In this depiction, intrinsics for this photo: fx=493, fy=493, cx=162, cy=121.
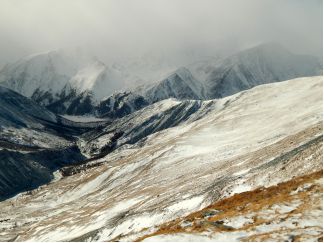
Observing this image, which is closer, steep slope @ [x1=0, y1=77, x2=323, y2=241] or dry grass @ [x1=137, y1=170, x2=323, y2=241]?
dry grass @ [x1=137, y1=170, x2=323, y2=241]

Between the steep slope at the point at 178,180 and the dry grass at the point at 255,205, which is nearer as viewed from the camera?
the dry grass at the point at 255,205

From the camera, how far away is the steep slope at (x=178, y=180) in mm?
66363

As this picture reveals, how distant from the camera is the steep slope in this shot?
66.4 meters

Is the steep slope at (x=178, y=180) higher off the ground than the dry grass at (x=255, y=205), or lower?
lower

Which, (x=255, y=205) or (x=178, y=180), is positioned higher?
(x=255, y=205)

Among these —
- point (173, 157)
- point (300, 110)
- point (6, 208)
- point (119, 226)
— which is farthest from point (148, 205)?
point (6, 208)

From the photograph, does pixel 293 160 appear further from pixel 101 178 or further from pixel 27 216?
pixel 101 178

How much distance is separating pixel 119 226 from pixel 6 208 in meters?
130

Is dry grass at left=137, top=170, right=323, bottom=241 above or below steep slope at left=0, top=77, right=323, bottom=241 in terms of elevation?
above

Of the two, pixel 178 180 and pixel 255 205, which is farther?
pixel 178 180

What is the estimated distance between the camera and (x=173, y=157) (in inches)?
6791

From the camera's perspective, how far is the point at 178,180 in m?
120

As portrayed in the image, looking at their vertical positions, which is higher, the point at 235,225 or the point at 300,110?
the point at 235,225

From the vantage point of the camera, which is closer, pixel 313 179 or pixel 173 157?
pixel 313 179
